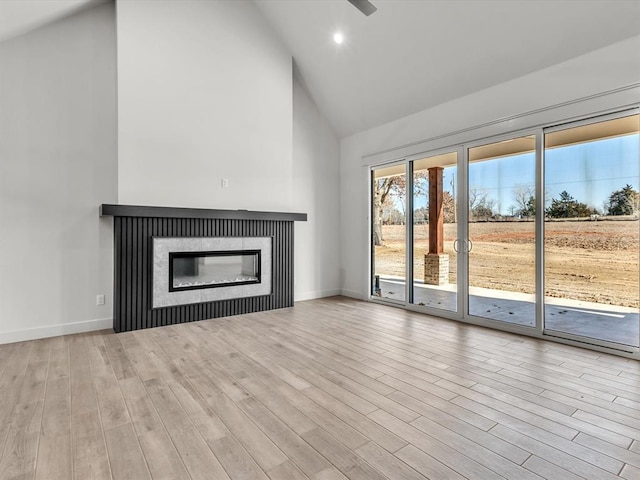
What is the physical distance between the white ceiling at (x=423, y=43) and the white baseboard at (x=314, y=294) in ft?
9.84

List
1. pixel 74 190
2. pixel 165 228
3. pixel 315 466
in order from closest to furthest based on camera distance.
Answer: pixel 315 466, pixel 74 190, pixel 165 228

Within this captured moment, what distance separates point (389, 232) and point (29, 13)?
5.24m

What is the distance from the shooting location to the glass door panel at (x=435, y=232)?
489cm

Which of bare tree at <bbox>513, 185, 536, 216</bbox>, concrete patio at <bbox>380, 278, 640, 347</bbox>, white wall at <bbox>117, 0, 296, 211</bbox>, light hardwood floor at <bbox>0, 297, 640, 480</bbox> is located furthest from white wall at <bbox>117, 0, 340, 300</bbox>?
bare tree at <bbox>513, 185, 536, 216</bbox>

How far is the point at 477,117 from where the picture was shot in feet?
14.7

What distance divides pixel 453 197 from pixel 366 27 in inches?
100

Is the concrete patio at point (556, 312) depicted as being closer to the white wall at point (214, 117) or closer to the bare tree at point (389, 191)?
the bare tree at point (389, 191)

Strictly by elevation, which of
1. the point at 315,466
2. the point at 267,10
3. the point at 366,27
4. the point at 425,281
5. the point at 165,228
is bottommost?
the point at 315,466

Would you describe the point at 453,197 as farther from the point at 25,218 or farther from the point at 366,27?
the point at 25,218

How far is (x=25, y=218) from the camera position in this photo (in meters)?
3.88

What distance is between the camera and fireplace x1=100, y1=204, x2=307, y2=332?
424 cm

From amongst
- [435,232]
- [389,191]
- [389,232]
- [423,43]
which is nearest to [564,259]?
[435,232]

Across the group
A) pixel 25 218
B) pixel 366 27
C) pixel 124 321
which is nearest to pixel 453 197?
pixel 366 27

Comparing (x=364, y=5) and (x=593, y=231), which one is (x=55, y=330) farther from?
(x=593, y=231)
